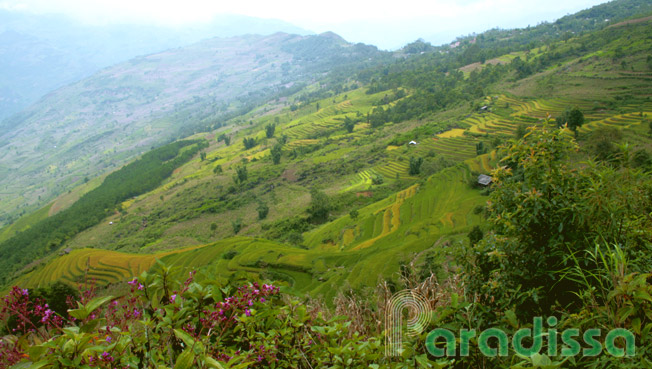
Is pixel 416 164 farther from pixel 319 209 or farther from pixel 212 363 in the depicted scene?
pixel 212 363

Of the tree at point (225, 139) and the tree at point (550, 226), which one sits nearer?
the tree at point (550, 226)

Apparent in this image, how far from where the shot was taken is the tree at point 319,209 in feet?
131

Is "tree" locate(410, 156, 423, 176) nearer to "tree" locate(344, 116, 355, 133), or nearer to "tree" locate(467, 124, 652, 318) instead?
"tree" locate(344, 116, 355, 133)

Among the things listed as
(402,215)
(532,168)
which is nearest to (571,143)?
(532,168)

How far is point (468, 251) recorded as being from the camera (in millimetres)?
3750

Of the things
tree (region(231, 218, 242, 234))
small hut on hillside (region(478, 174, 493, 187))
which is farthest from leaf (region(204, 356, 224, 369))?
tree (region(231, 218, 242, 234))

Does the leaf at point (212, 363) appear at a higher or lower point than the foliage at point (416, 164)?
higher

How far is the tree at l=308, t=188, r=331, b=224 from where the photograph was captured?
39.8 m

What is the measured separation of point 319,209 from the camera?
131 feet

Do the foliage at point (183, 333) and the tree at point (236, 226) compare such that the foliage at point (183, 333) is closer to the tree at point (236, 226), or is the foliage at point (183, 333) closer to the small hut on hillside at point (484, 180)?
the small hut on hillside at point (484, 180)

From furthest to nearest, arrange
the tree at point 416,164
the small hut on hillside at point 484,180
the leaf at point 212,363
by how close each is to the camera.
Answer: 1. the tree at point 416,164
2. the small hut on hillside at point 484,180
3. the leaf at point 212,363

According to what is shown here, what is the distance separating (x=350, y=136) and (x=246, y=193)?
29.9m

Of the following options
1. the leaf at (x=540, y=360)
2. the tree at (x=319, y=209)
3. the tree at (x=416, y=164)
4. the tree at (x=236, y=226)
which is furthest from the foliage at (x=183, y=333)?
the tree at (x=416, y=164)

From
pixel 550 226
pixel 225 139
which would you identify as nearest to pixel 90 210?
pixel 225 139
